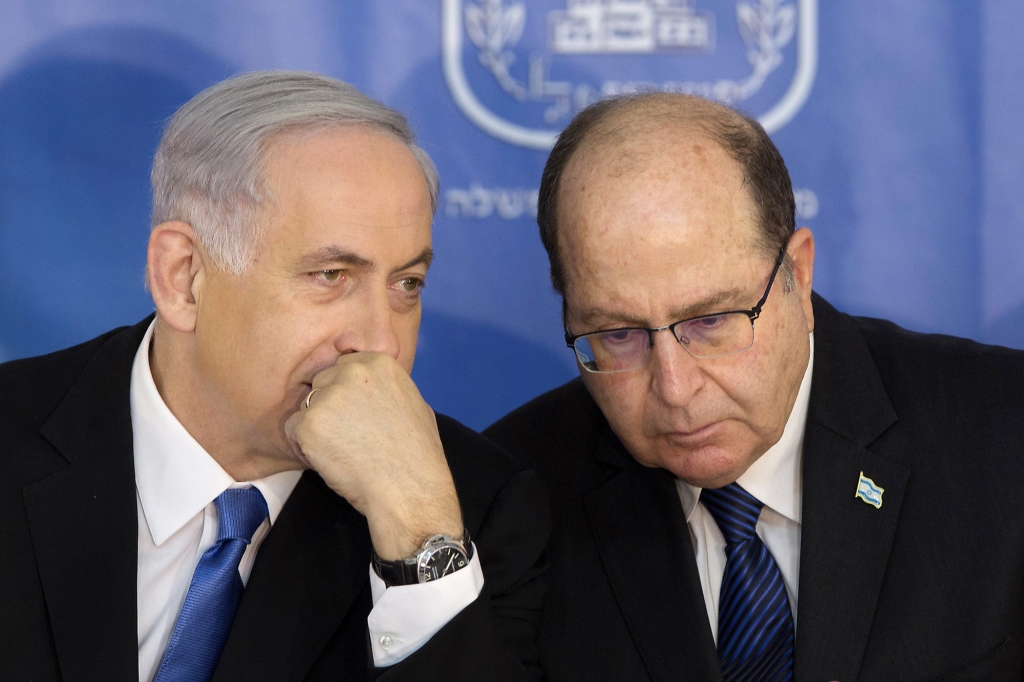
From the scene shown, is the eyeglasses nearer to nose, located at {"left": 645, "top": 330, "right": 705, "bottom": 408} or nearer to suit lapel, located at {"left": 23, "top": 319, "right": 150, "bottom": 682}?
nose, located at {"left": 645, "top": 330, "right": 705, "bottom": 408}

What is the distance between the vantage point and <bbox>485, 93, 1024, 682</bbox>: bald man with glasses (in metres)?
2.16

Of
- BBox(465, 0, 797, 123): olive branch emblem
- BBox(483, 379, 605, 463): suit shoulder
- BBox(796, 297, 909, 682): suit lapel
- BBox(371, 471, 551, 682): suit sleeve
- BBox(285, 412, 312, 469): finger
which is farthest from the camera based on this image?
BBox(465, 0, 797, 123): olive branch emblem

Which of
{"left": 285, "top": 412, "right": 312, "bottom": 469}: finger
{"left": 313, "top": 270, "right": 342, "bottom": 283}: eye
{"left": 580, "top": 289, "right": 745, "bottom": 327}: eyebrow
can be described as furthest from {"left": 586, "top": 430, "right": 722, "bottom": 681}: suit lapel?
{"left": 313, "top": 270, "right": 342, "bottom": 283}: eye

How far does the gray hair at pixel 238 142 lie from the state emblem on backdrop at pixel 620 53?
85 centimetres

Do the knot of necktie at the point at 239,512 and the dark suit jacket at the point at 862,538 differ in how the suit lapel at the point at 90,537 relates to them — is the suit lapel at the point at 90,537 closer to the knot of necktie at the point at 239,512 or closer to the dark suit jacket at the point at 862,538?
the knot of necktie at the point at 239,512

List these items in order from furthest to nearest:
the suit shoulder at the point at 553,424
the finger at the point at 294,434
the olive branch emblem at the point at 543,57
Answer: the olive branch emblem at the point at 543,57
the suit shoulder at the point at 553,424
the finger at the point at 294,434

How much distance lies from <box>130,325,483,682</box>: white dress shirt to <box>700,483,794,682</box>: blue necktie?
607mm

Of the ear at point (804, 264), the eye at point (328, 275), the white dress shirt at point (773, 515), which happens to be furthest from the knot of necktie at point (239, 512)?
the ear at point (804, 264)

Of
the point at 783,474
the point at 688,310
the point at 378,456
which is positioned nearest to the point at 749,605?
the point at 783,474

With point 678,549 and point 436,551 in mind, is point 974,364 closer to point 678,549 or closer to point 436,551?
point 678,549

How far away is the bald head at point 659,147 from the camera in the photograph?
2232 millimetres

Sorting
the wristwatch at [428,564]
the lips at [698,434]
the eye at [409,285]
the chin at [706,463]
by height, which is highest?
the eye at [409,285]

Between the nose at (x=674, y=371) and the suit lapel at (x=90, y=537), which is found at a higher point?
the nose at (x=674, y=371)

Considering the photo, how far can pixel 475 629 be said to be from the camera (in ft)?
6.50
